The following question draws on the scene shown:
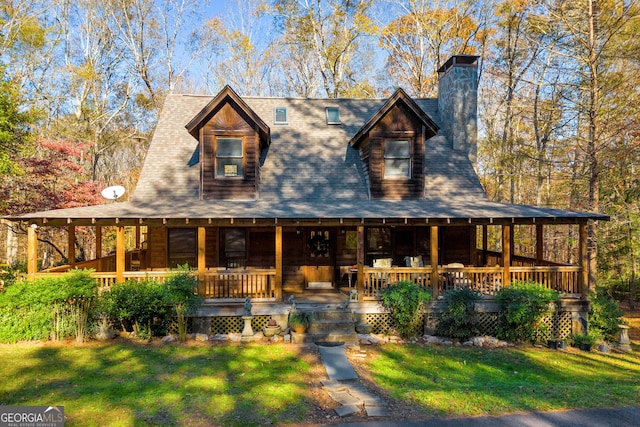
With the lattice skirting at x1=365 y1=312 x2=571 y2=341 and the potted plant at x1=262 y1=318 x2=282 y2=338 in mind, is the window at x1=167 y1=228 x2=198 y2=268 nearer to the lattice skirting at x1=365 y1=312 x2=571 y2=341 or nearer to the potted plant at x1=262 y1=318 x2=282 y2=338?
the potted plant at x1=262 y1=318 x2=282 y2=338

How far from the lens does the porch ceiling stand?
418 inches

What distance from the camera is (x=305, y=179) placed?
1450cm

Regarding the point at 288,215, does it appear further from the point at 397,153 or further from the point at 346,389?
the point at 397,153

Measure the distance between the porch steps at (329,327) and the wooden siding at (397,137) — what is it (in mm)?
4778

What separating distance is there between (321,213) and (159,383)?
592 centimetres

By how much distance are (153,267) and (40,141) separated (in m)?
9.42

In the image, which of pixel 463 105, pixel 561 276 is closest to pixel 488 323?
pixel 561 276

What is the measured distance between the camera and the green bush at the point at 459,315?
1070cm

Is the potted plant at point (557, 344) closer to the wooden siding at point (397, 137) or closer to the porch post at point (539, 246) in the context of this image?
the porch post at point (539, 246)

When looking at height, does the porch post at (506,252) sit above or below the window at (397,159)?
below

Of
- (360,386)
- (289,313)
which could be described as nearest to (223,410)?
(360,386)

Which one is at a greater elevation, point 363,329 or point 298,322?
point 298,322

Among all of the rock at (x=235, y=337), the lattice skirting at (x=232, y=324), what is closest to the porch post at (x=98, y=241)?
the lattice skirting at (x=232, y=324)

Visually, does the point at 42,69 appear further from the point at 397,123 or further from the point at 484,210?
the point at 484,210
